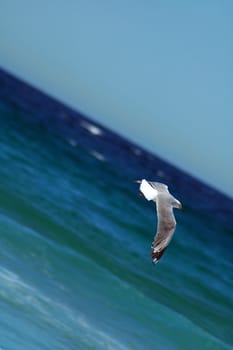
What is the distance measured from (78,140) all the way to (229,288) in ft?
50.0

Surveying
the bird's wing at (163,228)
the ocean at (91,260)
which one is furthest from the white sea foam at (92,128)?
the bird's wing at (163,228)

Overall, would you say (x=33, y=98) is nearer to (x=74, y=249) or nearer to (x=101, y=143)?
(x=101, y=143)

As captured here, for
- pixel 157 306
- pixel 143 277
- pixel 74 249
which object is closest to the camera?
pixel 157 306

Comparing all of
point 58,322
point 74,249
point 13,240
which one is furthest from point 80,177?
point 58,322

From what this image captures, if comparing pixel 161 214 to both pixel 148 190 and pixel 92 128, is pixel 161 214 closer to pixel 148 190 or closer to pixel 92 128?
pixel 148 190

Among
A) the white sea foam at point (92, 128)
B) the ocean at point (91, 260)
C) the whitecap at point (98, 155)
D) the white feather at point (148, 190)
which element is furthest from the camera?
the white sea foam at point (92, 128)

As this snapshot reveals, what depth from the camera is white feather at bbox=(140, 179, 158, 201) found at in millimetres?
8633

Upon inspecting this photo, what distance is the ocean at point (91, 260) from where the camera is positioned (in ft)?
34.0

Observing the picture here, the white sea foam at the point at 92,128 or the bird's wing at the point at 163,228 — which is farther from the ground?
the white sea foam at the point at 92,128

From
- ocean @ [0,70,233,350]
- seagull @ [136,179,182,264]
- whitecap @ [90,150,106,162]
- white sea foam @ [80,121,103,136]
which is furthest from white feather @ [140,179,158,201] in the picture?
white sea foam @ [80,121,103,136]

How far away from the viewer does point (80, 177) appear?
25.1 meters

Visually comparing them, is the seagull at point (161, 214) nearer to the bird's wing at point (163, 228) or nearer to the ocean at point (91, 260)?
the bird's wing at point (163, 228)

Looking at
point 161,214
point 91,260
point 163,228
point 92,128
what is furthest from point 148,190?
point 92,128

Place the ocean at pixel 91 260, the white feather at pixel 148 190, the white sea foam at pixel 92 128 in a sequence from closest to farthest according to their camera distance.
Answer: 1. the white feather at pixel 148 190
2. the ocean at pixel 91 260
3. the white sea foam at pixel 92 128
